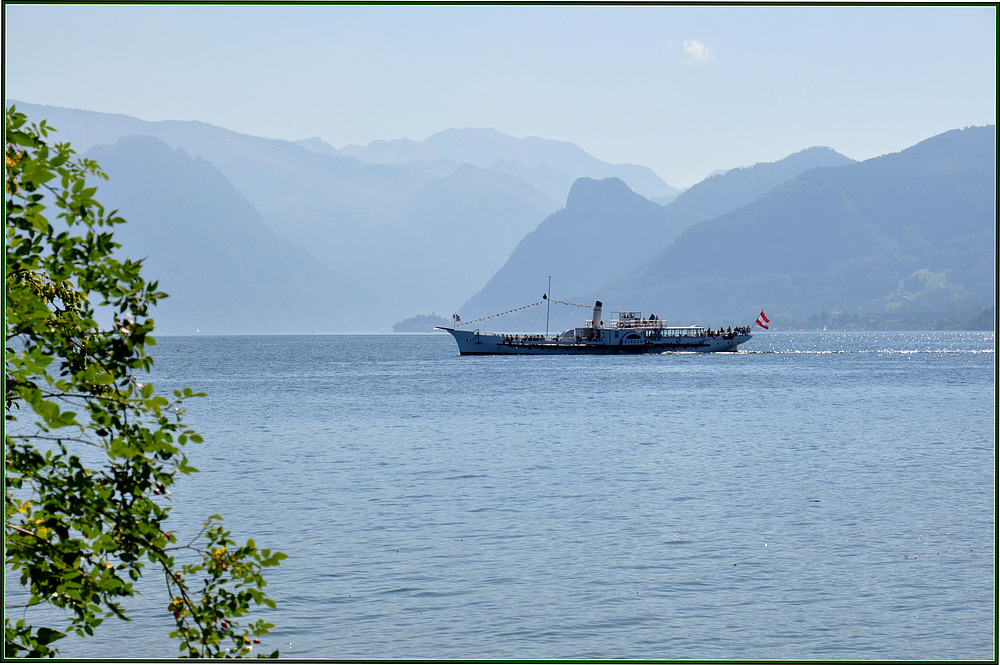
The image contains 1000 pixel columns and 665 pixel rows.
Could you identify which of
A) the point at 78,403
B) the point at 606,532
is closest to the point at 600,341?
the point at 606,532

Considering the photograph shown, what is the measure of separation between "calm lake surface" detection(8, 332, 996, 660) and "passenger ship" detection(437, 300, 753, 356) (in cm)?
8498

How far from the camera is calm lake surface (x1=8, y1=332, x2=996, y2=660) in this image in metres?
15.9

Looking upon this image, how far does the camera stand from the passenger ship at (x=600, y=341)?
479 ft

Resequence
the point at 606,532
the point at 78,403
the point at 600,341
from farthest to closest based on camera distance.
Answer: the point at 600,341 → the point at 606,532 → the point at 78,403

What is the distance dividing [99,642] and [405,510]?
1195 centimetres

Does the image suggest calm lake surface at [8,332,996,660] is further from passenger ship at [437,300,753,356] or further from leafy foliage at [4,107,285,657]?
passenger ship at [437,300,753,356]

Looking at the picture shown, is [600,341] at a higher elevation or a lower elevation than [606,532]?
higher

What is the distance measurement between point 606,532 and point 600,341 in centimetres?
12316

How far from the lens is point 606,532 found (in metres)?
23.8

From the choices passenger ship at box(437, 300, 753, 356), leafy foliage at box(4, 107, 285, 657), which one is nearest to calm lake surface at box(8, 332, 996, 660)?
leafy foliage at box(4, 107, 285, 657)

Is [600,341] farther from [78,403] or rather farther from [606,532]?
[78,403]

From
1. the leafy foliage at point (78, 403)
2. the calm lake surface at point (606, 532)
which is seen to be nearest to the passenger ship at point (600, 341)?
the calm lake surface at point (606, 532)

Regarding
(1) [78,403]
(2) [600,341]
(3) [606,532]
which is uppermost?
(2) [600,341]

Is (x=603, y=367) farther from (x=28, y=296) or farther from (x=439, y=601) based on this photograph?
(x=28, y=296)
